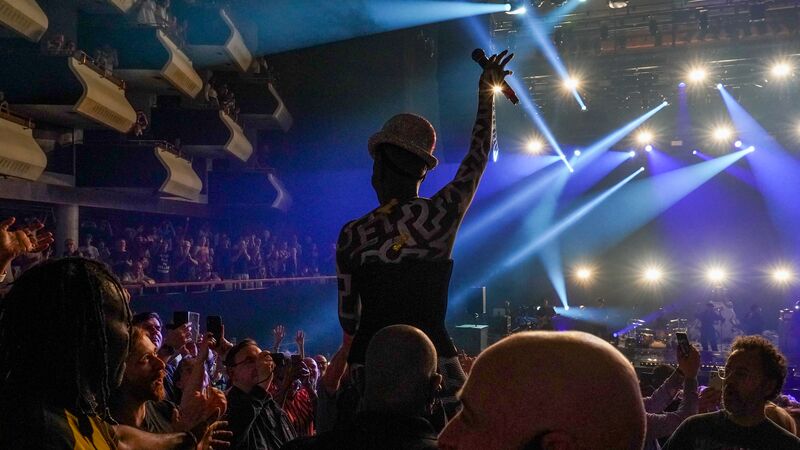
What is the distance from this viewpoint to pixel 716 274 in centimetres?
2297

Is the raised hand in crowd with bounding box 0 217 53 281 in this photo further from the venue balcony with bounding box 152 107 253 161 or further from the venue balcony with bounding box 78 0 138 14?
the venue balcony with bounding box 152 107 253 161

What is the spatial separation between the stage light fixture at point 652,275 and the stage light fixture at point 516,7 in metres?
12.5

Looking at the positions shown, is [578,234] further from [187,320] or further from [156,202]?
[187,320]

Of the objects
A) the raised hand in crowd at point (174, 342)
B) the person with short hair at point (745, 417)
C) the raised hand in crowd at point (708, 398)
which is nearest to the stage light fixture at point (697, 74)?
the raised hand in crowd at point (708, 398)

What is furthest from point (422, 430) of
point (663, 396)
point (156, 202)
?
point (156, 202)

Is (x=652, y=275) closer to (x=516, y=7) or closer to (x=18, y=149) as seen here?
(x=516, y=7)

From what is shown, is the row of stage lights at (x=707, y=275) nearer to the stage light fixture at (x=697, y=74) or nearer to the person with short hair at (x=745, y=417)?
the stage light fixture at (x=697, y=74)

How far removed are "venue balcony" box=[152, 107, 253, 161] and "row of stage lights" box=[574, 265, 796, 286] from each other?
13760 millimetres

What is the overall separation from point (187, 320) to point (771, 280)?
21.8 m

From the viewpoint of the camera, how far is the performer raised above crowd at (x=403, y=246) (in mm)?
2602

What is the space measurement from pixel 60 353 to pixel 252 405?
95.5 inches

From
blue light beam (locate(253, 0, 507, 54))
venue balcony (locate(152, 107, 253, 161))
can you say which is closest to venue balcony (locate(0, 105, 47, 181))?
venue balcony (locate(152, 107, 253, 161))

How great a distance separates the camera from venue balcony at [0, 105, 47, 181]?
8969mm

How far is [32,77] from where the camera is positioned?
33.4 feet
